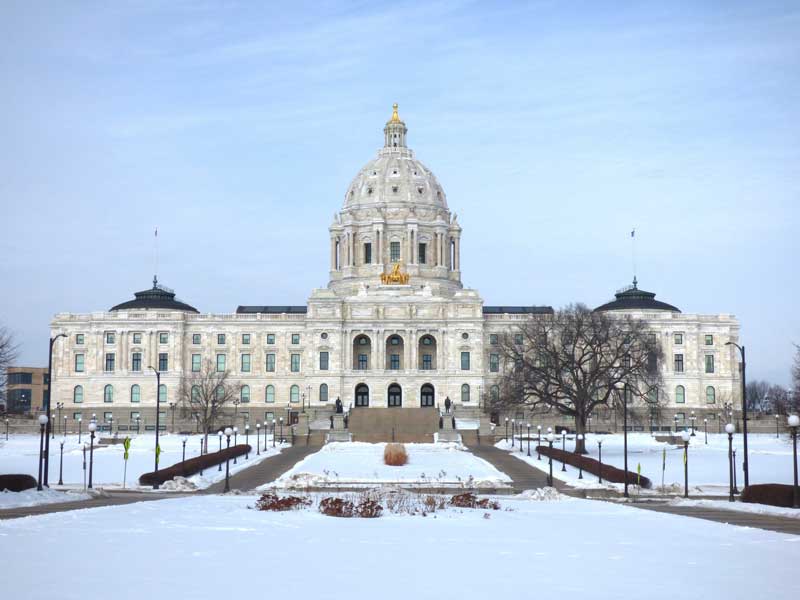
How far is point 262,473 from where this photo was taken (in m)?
61.5

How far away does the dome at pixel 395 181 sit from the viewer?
150 m

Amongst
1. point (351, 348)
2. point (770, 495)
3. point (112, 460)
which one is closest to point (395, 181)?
point (351, 348)

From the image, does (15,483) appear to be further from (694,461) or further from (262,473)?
(694,461)

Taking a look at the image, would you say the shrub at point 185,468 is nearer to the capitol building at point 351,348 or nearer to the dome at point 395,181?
the capitol building at point 351,348

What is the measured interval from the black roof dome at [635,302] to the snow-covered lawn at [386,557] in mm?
110311

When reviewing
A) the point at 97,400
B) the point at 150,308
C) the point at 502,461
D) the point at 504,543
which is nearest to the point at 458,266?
the point at 150,308

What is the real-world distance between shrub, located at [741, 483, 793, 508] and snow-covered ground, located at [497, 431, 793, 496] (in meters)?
7.87

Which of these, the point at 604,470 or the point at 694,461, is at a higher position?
the point at 604,470

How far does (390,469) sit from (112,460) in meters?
20.0

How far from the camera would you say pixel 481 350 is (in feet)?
430

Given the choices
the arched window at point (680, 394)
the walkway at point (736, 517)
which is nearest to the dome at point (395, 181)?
the arched window at point (680, 394)

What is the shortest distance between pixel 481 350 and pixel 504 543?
106m

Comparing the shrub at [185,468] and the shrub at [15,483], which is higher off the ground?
the shrub at [15,483]

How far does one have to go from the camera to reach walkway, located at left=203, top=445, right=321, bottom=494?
5328cm
